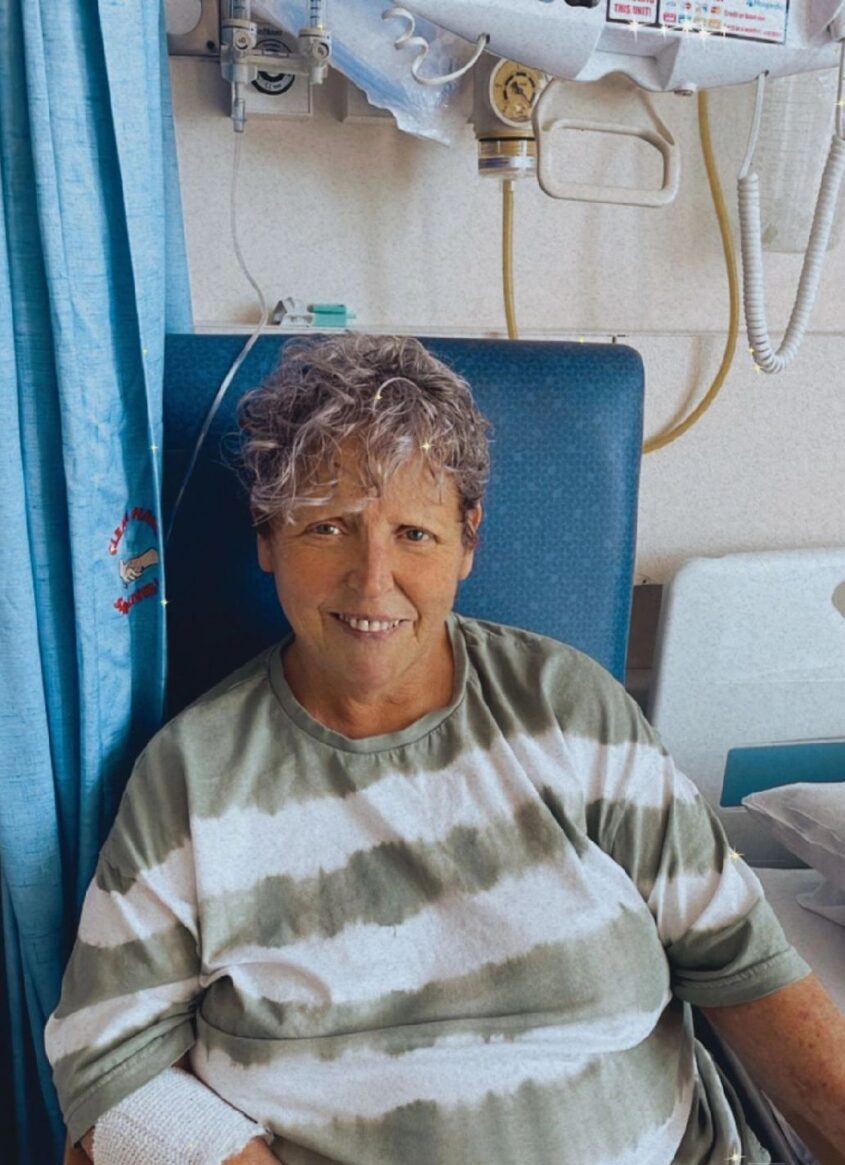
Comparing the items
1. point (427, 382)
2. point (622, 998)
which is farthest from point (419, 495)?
point (622, 998)

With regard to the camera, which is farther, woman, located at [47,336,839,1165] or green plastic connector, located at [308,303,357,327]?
green plastic connector, located at [308,303,357,327]

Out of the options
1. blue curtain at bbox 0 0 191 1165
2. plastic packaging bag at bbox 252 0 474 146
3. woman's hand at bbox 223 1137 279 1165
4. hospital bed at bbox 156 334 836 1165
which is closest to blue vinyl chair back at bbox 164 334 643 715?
hospital bed at bbox 156 334 836 1165

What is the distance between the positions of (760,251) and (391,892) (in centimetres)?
109

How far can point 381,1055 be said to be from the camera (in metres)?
1.23

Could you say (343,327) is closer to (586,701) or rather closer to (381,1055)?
(586,701)

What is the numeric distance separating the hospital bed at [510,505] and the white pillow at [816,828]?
0.32 meters

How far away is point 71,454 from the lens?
1.22 meters

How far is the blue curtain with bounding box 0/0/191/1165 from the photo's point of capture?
1154mm

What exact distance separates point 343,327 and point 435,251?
202 mm

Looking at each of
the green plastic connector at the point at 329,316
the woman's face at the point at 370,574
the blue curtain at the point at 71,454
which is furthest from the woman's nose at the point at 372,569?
the green plastic connector at the point at 329,316

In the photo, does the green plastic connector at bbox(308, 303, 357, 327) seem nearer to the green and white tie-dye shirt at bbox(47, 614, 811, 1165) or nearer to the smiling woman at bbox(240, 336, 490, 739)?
the smiling woman at bbox(240, 336, 490, 739)

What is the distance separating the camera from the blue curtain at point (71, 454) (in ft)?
3.79

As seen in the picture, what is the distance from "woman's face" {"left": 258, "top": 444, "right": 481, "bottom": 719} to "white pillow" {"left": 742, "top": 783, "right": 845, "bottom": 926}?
2.55ft

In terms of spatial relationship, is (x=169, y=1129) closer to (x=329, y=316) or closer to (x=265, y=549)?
(x=265, y=549)
